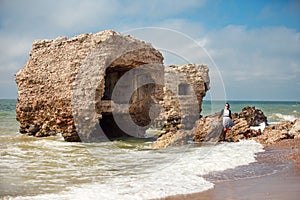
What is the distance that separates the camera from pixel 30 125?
44.8 feet

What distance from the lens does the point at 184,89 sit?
1731 centimetres

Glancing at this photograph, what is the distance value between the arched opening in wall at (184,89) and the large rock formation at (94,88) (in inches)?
21.4

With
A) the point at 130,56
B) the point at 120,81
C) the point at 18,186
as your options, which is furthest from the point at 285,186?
the point at 120,81

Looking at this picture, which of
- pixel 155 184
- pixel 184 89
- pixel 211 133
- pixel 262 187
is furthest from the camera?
pixel 184 89

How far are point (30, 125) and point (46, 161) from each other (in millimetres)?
6266

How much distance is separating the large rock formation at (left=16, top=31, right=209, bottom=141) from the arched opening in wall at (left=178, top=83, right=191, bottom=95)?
0.54 meters

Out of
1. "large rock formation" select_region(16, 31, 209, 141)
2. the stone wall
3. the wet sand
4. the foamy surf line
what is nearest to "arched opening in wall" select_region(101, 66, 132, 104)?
"large rock formation" select_region(16, 31, 209, 141)

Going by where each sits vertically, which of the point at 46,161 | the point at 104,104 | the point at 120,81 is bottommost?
the point at 46,161

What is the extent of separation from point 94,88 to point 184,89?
6652 mm

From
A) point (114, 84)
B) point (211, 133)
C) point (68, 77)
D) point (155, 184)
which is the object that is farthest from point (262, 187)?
point (114, 84)

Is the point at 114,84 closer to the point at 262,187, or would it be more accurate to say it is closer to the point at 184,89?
the point at 184,89

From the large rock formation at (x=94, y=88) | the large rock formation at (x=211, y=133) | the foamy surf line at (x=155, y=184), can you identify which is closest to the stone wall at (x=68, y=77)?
the large rock formation at (x=94, y=88)

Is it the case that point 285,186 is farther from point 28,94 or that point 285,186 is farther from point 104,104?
point 28,94

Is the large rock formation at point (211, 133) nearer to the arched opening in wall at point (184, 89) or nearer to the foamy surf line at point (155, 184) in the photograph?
the arched opening in wall at point (184, 89)
